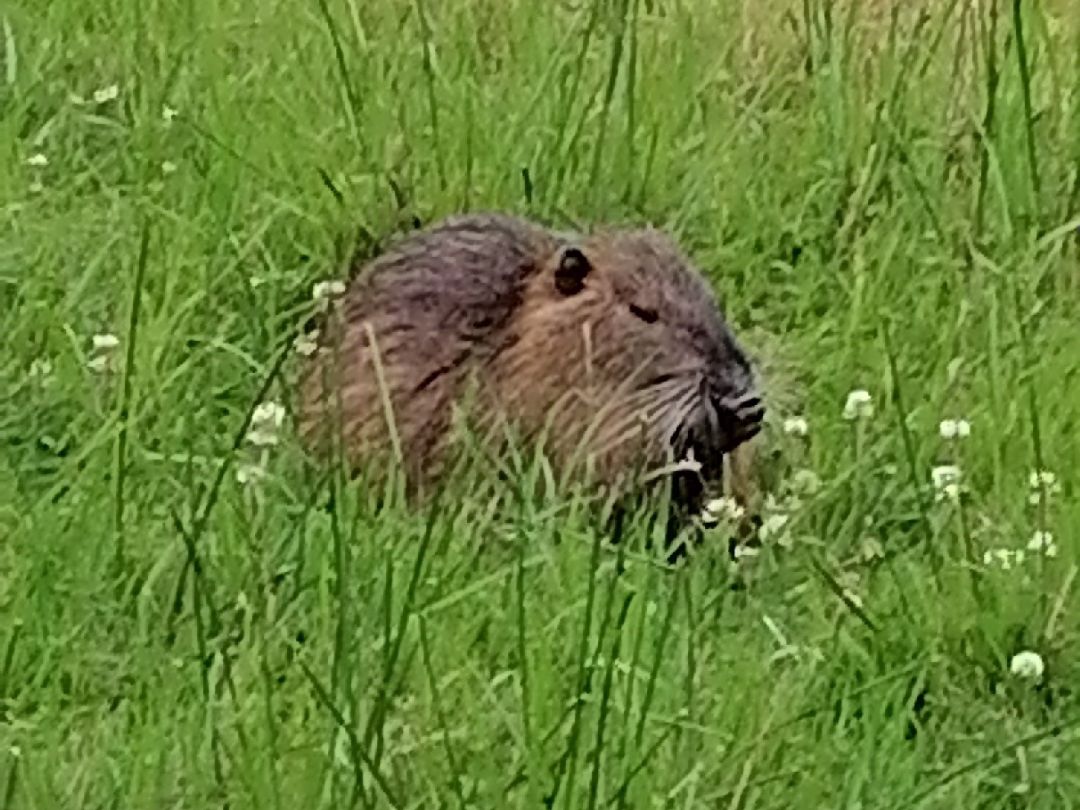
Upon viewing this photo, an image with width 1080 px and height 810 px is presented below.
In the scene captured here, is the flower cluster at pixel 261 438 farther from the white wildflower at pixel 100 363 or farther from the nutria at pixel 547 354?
the white wildflower at pixel 100 363

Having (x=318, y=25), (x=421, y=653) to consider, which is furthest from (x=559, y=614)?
(x=318, y=25)

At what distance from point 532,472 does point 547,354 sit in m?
Result: 0.35

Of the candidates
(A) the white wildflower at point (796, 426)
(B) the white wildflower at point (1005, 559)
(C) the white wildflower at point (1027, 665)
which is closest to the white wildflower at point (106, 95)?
(A) the white wildflower at point (796, 426)

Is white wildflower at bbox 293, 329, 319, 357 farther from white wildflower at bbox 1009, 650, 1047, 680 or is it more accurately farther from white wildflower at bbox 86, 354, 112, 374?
white wildflower at bbox 1009, 650, 1047, 680

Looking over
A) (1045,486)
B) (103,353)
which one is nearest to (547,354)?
(103,353)

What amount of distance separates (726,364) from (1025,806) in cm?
94

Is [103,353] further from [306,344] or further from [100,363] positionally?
[306,344]

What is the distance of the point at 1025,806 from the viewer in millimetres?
2805

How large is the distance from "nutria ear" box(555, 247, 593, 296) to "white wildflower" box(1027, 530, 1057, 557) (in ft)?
2.63

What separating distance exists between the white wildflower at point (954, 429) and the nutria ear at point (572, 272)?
0.56 m

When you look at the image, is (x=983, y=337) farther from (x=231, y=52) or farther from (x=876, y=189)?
(x=231, y=52)

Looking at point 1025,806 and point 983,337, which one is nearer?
point 1025,806

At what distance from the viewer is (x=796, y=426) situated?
3.48 m

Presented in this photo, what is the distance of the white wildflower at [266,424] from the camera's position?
10.1ft
